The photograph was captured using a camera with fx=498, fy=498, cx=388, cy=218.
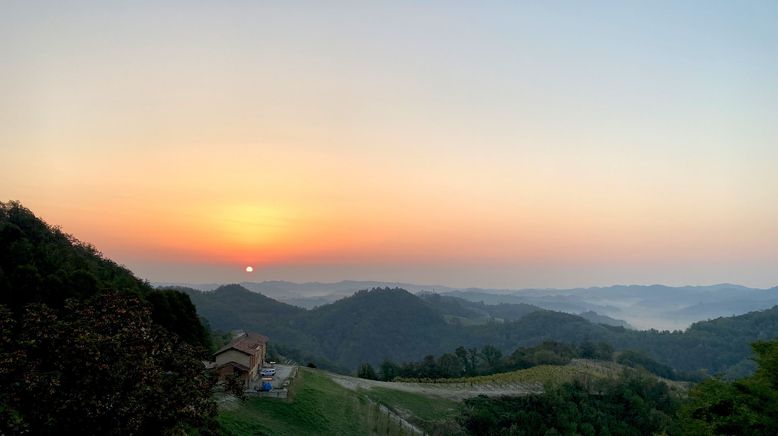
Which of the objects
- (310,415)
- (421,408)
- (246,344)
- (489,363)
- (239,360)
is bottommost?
(489,363)

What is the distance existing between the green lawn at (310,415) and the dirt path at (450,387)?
511 cm

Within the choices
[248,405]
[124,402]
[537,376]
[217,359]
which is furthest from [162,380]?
[537,376]

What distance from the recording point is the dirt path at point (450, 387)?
51281 mm

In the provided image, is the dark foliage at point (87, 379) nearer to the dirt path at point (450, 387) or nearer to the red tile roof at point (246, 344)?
the red tile roof at point (246, 344)

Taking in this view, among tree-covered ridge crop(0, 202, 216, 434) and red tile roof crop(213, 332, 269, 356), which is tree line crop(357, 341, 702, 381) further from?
tree-covered ridge crop(0, 202, 216, 434)

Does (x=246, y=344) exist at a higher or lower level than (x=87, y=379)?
lower

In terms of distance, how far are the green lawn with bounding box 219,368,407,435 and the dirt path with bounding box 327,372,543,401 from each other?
511 centimetres

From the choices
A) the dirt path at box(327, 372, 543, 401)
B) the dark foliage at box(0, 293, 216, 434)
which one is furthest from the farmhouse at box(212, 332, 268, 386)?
the dark foliage at box(0, 293, 216, 434)

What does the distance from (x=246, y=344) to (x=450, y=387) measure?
26036mm

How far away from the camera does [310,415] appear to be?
1426 inches

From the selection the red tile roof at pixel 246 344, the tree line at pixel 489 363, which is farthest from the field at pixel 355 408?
the tree line at pixel 489 363

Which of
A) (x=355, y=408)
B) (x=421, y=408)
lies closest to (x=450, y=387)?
(x=421, y=408)

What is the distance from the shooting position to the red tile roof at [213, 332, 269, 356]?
39.5 meters

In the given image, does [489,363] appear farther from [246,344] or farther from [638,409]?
[246,344]
